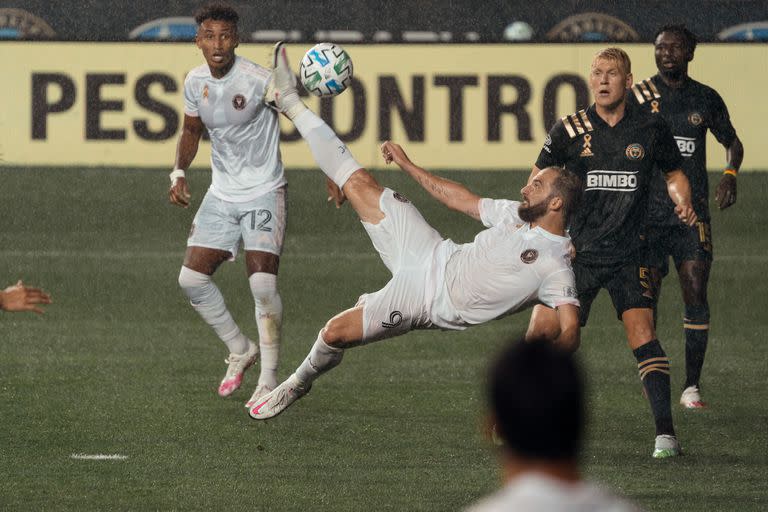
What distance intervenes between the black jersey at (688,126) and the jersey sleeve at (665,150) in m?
1.26

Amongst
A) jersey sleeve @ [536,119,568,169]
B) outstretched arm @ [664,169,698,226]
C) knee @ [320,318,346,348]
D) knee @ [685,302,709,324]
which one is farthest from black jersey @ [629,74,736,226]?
knee @ [320,318,346,348]

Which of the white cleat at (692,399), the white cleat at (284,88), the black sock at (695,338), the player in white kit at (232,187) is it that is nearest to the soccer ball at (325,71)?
the white cleat at (284,88)

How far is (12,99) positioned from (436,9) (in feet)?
20.7

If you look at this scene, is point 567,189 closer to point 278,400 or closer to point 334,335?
point 334,335

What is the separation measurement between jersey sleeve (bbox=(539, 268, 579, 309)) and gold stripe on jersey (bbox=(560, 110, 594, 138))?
49.9 inches

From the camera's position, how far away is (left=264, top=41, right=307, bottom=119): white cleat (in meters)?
9.13

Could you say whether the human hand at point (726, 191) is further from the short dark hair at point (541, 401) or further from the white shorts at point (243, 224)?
the short dark hair at point (541, 401)

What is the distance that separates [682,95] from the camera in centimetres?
1043

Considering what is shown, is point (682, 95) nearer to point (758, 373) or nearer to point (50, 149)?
point (758, 373)

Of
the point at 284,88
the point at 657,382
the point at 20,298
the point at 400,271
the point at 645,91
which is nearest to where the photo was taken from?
the point at 20,298

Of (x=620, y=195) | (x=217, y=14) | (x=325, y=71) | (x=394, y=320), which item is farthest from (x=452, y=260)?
(x=217, y=14)

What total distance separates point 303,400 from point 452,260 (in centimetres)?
254

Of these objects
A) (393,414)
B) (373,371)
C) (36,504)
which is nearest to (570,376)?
(36,504)

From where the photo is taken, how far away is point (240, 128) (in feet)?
34.8
